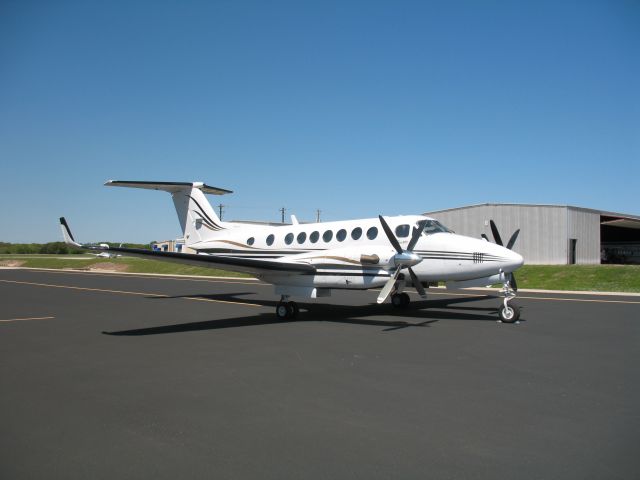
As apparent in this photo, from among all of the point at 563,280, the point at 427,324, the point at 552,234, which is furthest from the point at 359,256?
the point at 552,234

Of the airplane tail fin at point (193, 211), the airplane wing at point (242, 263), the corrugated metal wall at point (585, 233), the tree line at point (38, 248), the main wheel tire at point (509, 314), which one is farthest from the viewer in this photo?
the tree line at point (38, 248)

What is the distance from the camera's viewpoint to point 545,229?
3753 centimetres

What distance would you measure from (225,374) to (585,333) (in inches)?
347

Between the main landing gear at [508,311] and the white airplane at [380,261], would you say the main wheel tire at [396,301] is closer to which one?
the white airplane at [380,261]

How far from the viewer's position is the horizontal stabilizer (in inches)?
717

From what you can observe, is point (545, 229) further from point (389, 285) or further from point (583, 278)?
point (389, 285)

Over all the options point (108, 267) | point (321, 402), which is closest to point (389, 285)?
point (321, 402)

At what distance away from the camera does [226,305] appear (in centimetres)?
1847

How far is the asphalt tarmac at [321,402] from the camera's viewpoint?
13.8 ft

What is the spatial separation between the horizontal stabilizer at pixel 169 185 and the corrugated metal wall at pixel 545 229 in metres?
23.1

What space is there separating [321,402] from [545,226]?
3642 centimetres

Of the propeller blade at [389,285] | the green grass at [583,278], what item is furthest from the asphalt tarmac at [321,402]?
the green grass at [583,278]

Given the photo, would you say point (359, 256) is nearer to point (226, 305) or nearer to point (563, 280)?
point (226, 305)

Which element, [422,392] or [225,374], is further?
[225,374]
